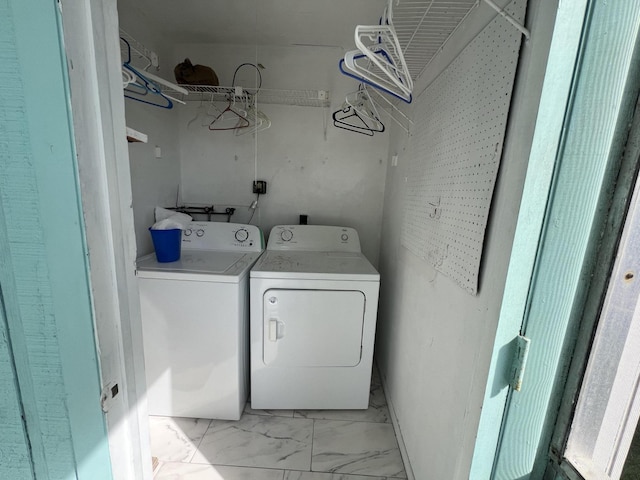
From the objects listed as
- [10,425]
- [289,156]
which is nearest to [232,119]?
[289,156]

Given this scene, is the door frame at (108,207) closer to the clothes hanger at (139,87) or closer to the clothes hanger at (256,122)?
the clothes hanger at (139,87)

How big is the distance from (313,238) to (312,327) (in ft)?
2.79

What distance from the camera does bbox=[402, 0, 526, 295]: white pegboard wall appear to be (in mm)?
801

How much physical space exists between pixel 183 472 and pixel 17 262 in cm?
154

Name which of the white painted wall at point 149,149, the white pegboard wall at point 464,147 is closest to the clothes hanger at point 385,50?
the white pegboard wall at point 464,147

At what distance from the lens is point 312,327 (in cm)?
171

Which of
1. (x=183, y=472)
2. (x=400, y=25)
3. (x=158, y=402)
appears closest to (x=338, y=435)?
(x=183, y=472)

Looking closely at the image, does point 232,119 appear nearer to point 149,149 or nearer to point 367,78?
point 149,149

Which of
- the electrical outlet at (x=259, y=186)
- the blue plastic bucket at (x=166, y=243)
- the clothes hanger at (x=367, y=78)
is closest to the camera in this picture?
the clothes hanger at (x=367, y=78)

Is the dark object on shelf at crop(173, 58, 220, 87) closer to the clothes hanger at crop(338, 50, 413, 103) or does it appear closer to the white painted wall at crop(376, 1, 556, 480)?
the clothes hanger at crop(338, 50, 413, 103)

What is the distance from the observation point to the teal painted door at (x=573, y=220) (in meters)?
0.56

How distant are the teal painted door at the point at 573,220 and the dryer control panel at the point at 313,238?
1.68 metres

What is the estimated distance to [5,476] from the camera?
1.90ft

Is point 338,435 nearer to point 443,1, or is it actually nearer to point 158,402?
point 158,402
